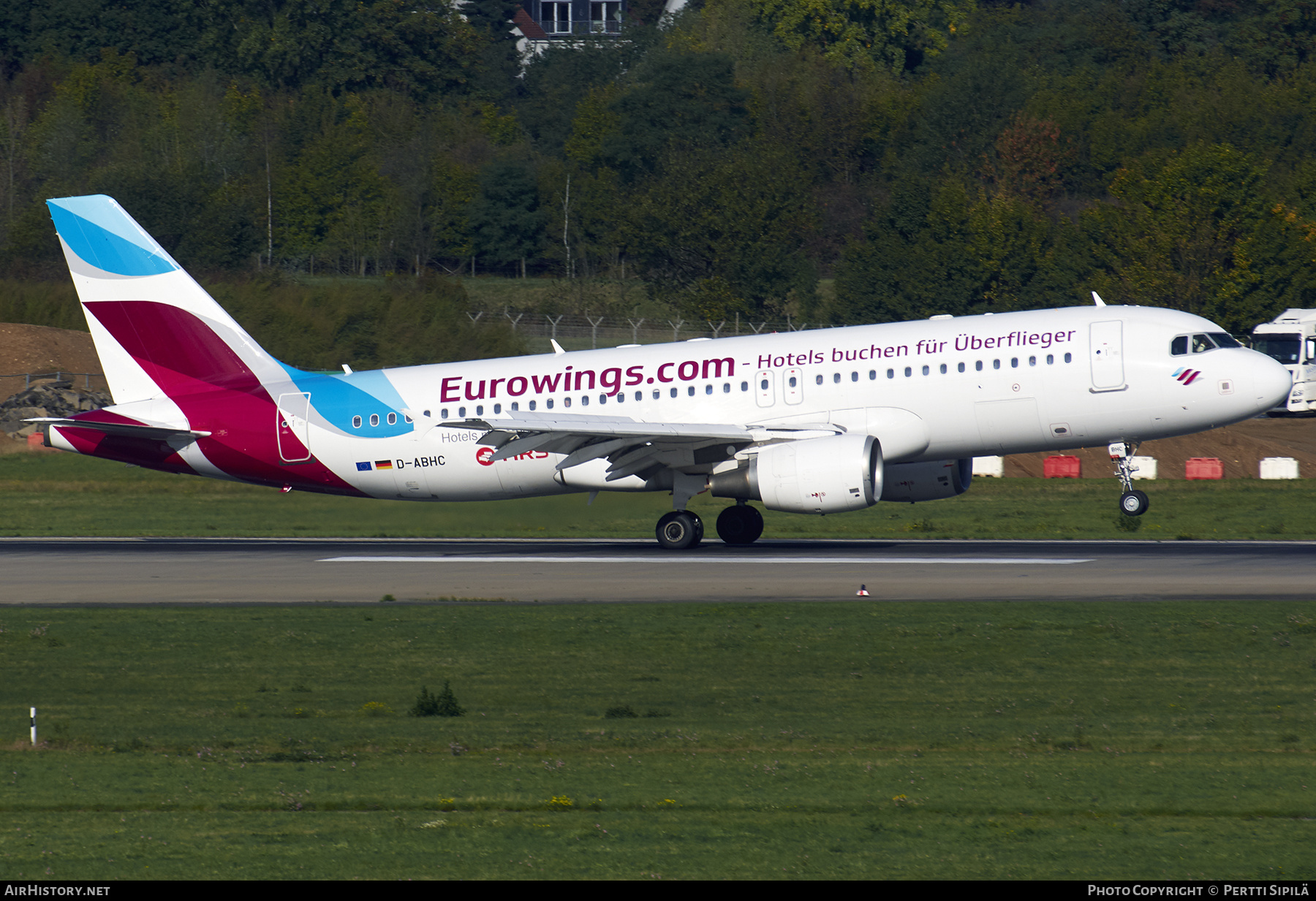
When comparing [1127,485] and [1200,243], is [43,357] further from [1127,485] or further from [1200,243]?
[1200,243]

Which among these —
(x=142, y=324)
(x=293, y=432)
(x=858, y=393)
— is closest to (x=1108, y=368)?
(x=858, y=393)

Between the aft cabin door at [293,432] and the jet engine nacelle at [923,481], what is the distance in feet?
42.2

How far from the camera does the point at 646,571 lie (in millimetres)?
31047

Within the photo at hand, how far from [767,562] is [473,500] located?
7.29 m

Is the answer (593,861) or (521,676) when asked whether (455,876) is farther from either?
(521,676)

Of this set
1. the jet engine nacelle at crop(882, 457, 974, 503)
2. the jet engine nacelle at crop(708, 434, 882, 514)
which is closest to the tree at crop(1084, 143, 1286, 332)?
the jet engine nacelle at crop(882, 457, 974, 503)

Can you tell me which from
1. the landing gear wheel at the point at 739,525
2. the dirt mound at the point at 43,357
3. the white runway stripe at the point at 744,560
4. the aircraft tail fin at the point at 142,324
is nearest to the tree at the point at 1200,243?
the landing gear wheel at the point at 739,525

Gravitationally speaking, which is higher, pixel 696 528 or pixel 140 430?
pixel 140 430

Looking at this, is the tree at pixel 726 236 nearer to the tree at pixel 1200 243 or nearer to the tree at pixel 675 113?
the tree at pixel 675 113

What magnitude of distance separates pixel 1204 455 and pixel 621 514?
30.4m

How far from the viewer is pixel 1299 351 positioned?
71.8 m

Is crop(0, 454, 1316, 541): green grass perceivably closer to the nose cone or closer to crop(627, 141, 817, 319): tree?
the nose cone

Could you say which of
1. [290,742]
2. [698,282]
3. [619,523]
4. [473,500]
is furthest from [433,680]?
[698,282]

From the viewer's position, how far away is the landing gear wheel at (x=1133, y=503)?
107 ft
